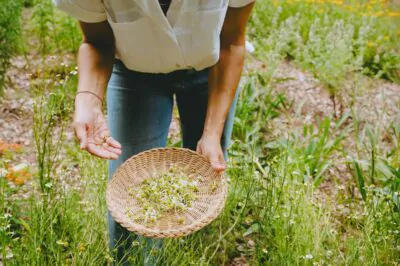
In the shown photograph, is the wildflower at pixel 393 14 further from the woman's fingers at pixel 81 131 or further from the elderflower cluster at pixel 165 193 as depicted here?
the woman's fingers at pixel 81 131

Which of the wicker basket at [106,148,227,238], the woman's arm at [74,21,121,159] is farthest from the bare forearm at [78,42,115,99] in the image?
the wicker basket at [106,148,227,238]

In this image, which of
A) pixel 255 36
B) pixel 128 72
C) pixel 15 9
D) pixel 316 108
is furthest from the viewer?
pixel 255 36

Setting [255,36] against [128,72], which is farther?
[255,36]

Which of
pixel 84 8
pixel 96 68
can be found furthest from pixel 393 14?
pixel 84 8

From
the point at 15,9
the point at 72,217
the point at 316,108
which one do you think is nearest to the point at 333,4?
the point at 316,108

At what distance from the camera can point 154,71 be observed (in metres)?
1.78

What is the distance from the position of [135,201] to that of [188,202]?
0.19 metres

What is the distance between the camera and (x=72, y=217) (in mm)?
2238

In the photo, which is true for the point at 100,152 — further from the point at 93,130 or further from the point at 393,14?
the point at 393,14

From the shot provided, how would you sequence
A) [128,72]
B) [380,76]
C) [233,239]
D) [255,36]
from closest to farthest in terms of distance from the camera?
[128,72]
[233,239]
[380,76]
[255,36]

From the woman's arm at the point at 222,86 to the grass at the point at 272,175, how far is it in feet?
1.08

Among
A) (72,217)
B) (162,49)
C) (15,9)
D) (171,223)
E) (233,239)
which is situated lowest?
(233,239)

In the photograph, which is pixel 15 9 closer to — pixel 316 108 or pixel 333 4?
pixel 316 108

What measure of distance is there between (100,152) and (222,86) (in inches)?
20.4
